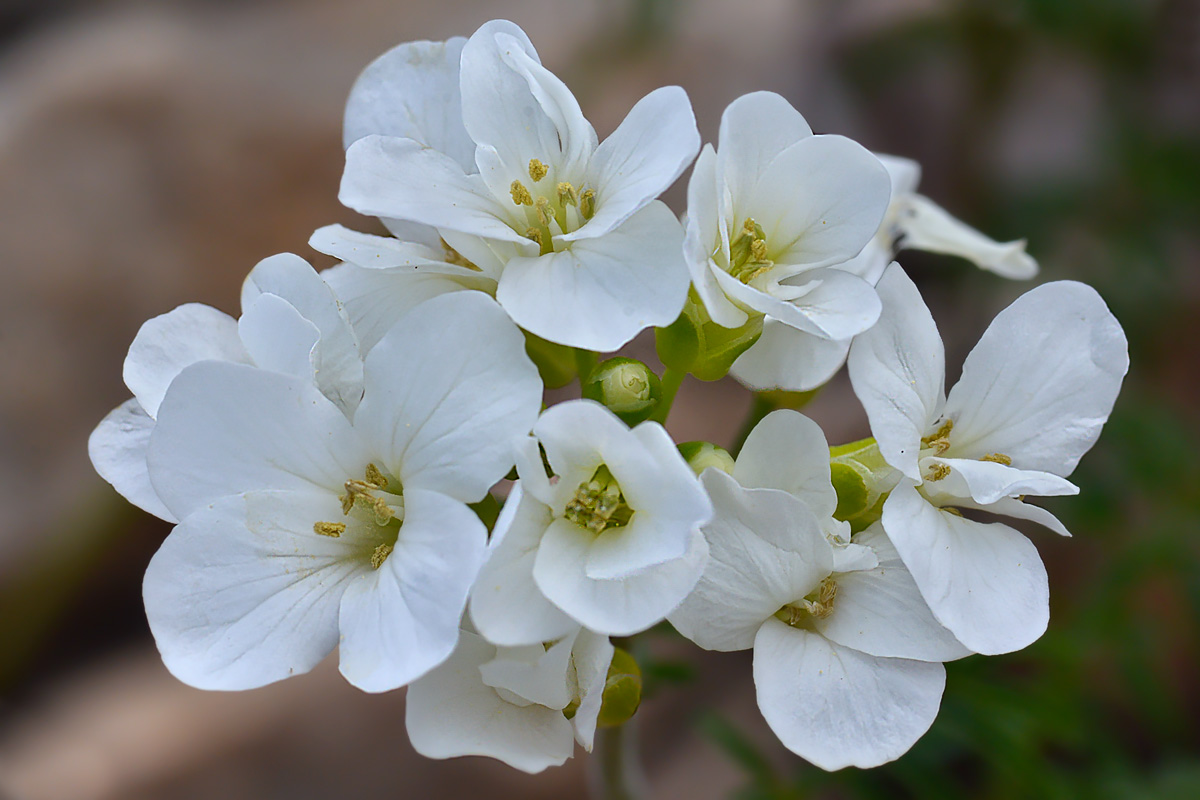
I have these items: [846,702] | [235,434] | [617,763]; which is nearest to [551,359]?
[235,434]

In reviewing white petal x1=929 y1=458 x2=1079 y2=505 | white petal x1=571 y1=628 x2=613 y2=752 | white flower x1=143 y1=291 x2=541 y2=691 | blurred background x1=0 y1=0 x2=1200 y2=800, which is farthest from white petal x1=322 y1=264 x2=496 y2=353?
blurred background x1=0 y1=0 x2=1200 y2=800

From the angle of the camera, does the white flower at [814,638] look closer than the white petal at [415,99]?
Yes

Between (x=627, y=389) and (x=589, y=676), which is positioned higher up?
(x=627, y=389)

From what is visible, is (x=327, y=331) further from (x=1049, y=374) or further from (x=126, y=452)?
(x=1049, y=374)

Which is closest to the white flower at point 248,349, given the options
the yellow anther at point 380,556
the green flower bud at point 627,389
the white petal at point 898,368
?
the yellow anther at point 380,556

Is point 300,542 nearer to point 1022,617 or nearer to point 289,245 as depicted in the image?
point 1022,617

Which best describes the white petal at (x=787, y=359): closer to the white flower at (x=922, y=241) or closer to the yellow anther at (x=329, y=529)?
the white flower at (x=922, y=241)
